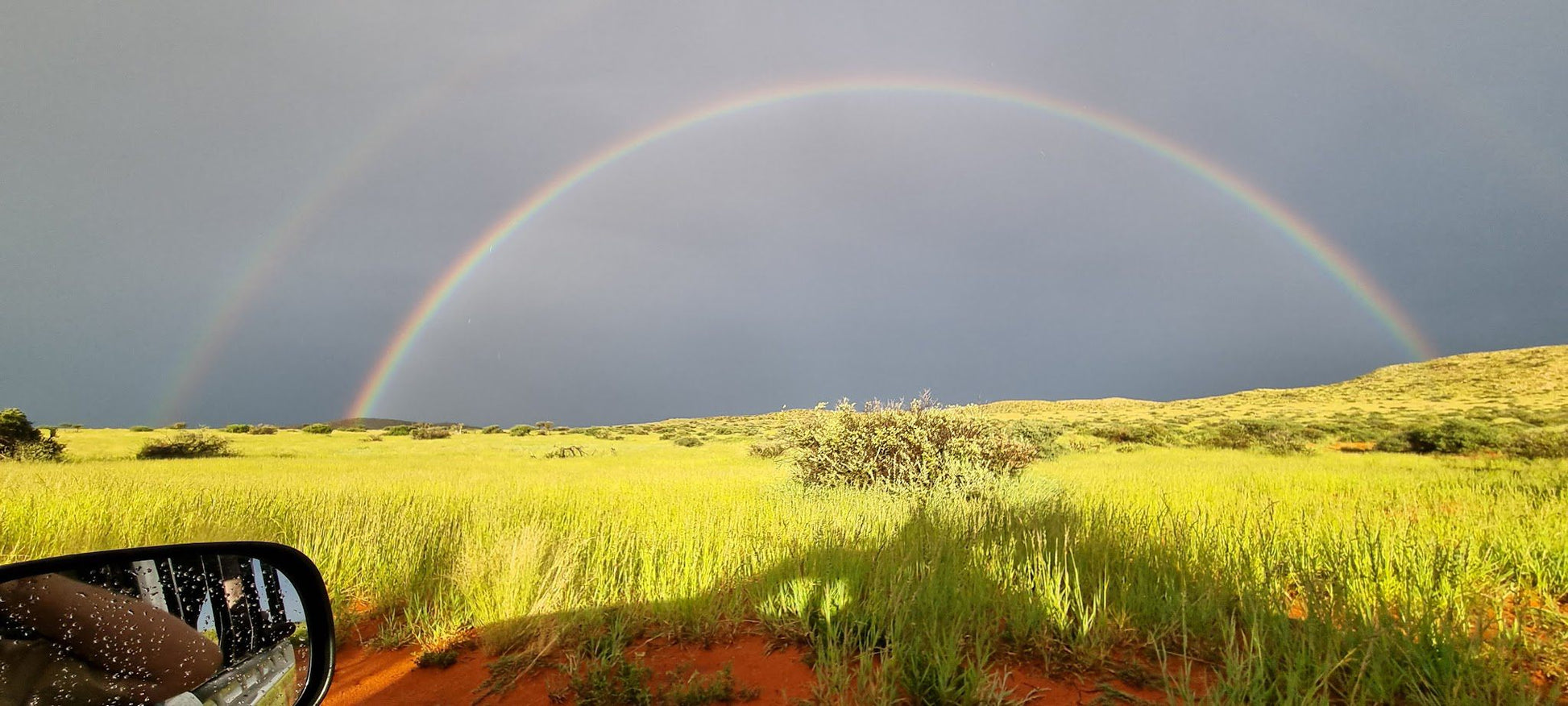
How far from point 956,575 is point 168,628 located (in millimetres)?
4390

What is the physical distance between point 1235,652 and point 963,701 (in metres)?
1.44

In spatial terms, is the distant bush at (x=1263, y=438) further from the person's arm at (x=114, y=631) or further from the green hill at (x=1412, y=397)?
the person's arm at (x=114, y=631)

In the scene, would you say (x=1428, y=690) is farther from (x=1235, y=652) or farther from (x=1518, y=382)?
(x=1518, y=382)

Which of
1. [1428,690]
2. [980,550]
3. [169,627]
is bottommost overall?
[1428,690]

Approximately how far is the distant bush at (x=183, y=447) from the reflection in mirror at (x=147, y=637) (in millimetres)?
36111

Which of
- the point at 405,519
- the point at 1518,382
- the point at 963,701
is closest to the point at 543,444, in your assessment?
the point at 405,519

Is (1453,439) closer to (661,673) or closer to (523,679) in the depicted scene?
(661,673)

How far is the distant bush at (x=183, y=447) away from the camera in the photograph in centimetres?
3019

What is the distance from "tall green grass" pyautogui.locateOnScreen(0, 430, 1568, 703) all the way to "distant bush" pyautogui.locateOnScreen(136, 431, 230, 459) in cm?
2540

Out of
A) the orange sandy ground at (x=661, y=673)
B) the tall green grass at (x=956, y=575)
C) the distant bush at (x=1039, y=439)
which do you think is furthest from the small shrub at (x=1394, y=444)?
the orange sandy ground at (x=661, y=673)

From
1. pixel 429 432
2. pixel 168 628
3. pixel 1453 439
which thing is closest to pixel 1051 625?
pixel 168 628

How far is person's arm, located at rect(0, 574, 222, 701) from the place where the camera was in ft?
3.49

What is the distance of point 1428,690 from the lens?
11.1 feet

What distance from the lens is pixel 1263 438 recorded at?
30453 mm
